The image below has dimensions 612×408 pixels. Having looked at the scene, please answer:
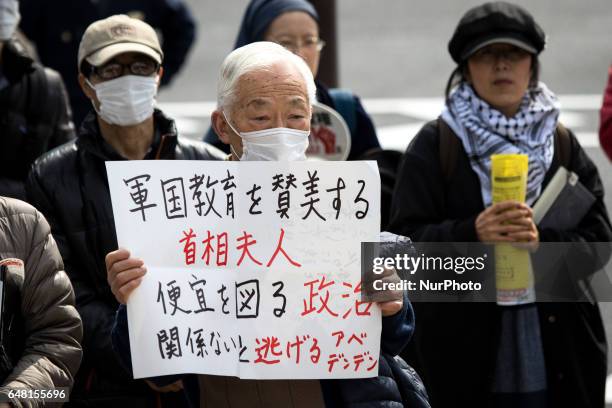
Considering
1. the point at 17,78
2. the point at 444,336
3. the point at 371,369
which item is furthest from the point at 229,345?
the point at 17,78

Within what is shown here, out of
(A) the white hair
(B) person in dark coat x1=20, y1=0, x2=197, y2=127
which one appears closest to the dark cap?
(A) the white hair

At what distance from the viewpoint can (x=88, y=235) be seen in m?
4.53

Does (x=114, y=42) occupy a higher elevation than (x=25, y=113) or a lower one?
higher

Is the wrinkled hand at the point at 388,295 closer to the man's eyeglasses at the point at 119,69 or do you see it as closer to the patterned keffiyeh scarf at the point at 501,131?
the patterned keffiyeh scarf at the point at 501,131

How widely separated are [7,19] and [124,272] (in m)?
2.53

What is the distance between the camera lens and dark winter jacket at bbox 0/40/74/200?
560cm

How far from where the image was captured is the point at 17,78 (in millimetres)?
5695

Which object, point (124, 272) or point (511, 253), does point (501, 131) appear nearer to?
point (511, 253)

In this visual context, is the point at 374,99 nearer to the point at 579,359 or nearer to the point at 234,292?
the point at 579,359

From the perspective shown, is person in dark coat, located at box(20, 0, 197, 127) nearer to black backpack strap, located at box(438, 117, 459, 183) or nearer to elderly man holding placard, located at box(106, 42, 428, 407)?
black backpack strap, located at box(438, 117, 459, 183)

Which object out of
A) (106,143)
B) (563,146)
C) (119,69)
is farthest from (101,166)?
(563,146)

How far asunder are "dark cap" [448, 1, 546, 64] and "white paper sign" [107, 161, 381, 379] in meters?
1.55

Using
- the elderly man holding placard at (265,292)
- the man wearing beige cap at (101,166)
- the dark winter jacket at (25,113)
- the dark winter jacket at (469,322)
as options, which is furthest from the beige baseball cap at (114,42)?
the elderly man holding placard at (265,292)

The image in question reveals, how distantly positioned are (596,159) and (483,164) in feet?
17.3
